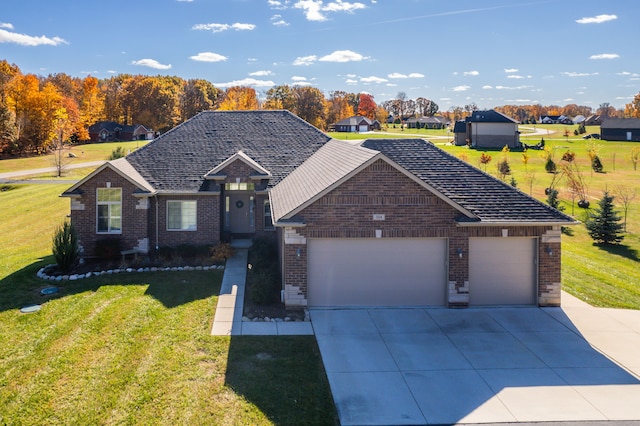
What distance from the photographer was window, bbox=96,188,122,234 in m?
20.5

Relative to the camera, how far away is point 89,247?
20562mm

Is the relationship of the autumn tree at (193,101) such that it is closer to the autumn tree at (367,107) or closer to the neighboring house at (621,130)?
the autumn tree at (367,107)

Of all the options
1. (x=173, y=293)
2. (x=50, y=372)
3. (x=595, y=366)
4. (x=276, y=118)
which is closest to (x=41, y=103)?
(x=276, y=118)

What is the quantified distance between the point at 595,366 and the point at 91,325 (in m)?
13.1

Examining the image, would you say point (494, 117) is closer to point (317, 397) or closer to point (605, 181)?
point (605, 181)

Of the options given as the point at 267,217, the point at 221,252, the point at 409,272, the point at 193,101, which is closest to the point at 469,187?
the point at 409,272

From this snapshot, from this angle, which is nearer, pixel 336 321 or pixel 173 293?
pixel 336 321

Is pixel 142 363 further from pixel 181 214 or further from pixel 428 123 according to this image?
pixel 428 123

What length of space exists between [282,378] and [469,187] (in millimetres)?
10107

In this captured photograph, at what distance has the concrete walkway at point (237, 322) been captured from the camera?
43.3ft

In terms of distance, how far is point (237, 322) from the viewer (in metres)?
13.9

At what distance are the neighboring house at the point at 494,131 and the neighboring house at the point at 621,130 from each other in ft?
89.4

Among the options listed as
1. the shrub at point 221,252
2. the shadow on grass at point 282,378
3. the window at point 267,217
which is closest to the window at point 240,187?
the window at point 267,217

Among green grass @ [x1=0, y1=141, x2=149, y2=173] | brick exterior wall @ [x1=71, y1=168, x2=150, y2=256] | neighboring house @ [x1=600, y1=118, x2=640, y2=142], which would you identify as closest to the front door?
brick exterior wall @ [x1=71, y1=168, x2=150, y2=256]
